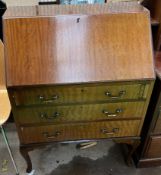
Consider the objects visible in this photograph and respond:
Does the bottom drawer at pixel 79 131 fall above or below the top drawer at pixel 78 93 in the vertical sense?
below

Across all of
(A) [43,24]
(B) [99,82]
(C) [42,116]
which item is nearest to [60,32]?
(A) [43,24]

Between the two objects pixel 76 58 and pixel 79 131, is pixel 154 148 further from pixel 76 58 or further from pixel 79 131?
pixel 76 58

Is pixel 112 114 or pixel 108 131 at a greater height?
pixel 112 114

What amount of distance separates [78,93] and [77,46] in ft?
0.79

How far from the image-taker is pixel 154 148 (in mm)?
1452

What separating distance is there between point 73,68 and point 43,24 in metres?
0.26

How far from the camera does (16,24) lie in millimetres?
1012

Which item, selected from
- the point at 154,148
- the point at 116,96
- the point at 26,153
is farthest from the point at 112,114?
the point at 26,153

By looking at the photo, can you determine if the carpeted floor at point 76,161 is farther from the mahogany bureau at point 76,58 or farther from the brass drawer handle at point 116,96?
the brass drawer handle at point 116,96

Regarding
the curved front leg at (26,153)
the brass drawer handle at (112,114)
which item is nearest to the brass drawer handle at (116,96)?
the brass drawer handle at (112,114)

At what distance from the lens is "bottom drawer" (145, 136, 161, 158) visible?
54.8 inches

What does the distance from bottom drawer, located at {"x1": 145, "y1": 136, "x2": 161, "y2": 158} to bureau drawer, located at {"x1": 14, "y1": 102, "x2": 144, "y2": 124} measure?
0.29 metres

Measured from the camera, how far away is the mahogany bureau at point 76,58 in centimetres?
102

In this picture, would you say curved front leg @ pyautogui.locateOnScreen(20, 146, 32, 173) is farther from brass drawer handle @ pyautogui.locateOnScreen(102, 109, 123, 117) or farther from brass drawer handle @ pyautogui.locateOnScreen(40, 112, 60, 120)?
brass drawer handle @ pyautogui.locateOnScreen(102, 109, 123, 117)
